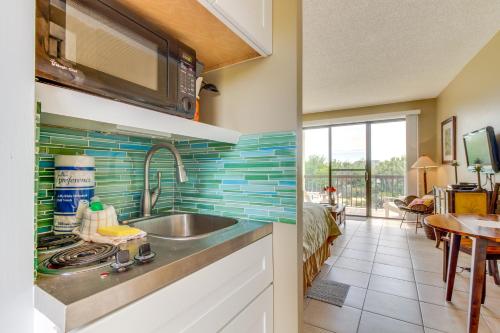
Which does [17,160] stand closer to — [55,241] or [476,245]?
[55,241]

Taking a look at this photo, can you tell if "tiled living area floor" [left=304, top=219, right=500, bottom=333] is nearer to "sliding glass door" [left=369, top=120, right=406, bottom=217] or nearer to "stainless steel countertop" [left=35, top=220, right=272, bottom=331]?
"stainless steel countertop" [left=35, top=220, right=272, bottom=331]

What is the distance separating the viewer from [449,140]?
3.98 metres

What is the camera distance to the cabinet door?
2.75 feet

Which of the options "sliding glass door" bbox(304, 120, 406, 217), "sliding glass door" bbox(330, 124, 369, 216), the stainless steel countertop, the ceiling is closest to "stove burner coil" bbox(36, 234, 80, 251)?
the stainless steel countertop

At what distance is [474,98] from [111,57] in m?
4.17

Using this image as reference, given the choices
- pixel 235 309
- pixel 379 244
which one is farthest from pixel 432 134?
pixel 235 309

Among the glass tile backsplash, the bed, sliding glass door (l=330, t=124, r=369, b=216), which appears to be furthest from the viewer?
sliding glass door (l=330, t=124, r=369, b=216)

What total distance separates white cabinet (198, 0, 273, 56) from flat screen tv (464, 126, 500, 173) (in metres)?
2.89

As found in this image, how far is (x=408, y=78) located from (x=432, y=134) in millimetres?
1675

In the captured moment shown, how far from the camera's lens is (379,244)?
3385mm

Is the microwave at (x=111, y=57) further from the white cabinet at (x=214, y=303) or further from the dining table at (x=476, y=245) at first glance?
the dining table at (x=476, y=245)

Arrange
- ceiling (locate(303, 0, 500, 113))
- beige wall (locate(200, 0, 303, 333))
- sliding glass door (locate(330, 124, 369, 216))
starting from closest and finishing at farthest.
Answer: beige wall (locate(200, 0, 303, 333)), ceiling (locate(303, 0, 500, 113)), sliding glass door (locate(330, 124, 369, 216))

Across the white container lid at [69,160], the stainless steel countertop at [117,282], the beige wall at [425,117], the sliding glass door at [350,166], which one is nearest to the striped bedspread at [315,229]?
the stainless steel countertop at [117,282]

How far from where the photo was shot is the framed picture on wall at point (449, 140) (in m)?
3.78
